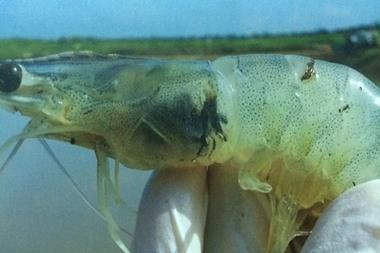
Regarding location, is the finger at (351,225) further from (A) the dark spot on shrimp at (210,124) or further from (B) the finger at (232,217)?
(A) the dark spot on shrimp at (210,124)

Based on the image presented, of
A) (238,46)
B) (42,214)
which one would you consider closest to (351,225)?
(42,214)

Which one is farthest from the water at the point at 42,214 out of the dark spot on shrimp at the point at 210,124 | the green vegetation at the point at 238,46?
the dark spot on shrimp at the point at 210,124

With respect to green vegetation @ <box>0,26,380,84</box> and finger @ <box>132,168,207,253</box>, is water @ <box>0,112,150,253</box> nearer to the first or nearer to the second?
green vegetation @ <box>0,26,380,84</box>

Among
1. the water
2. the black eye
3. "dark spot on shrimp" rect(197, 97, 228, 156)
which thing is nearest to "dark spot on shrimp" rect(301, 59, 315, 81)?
"dark spot on shrimp" rect(197, 97, 228, 156)

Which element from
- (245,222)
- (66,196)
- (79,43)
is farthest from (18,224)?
(245,222)

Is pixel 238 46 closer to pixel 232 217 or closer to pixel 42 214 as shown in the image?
pixel 42 214

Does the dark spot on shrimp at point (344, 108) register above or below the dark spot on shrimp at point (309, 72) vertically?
below
